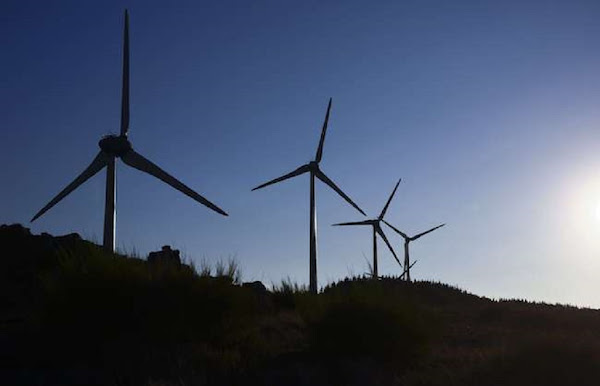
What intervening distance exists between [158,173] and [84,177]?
557cm

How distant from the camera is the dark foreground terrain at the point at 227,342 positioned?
60.6 ft

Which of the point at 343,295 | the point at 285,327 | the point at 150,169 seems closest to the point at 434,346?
the point at 343,295

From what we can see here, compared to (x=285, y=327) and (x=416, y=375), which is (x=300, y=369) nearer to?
(x=416, y=375)

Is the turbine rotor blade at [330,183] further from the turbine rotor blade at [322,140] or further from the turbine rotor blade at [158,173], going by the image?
the turbine rotor blade at [158,173]

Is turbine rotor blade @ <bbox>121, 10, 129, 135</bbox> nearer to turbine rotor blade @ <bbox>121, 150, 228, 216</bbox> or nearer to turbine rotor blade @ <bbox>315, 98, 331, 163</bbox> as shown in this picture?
turbine rotor blade @ <bbox>121, 150, 228, 216</bbox>

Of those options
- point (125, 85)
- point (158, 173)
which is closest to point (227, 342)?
point (158, 173)

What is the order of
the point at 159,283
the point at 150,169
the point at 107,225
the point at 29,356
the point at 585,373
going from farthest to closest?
1. the point at 150,169
2. the point at 107,225
3. the point at 159,283
4. the point at 29,356
5. the point at 585,373

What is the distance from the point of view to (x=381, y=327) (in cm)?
2328

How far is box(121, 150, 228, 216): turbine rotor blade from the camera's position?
36688 mm

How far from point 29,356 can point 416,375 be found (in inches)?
464

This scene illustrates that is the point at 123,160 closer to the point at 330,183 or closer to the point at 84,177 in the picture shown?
the point at 84,177

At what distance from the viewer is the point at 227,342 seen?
2386cm

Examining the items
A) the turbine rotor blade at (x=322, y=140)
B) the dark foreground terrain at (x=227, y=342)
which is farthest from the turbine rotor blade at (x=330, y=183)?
the dark foreground terrain at (x=227, y=342)

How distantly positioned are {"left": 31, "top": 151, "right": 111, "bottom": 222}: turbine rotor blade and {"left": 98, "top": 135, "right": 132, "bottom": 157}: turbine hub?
1.31ft
